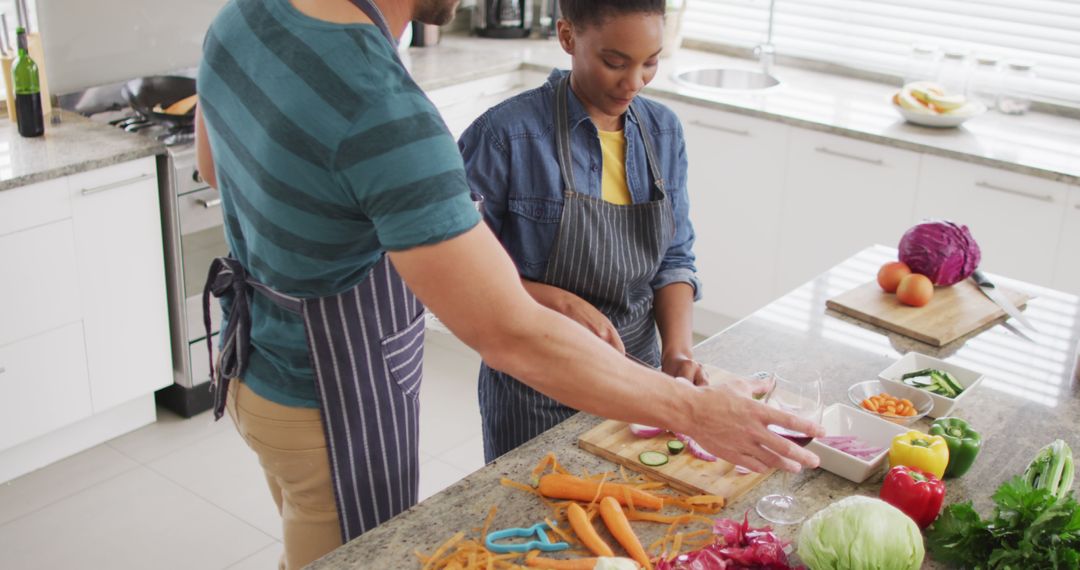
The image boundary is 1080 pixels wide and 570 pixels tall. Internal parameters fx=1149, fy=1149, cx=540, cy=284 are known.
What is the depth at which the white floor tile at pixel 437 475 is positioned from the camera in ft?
11.5

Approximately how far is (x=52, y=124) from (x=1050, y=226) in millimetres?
3195

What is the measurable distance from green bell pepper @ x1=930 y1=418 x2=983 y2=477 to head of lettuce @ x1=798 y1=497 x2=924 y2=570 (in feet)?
1.10

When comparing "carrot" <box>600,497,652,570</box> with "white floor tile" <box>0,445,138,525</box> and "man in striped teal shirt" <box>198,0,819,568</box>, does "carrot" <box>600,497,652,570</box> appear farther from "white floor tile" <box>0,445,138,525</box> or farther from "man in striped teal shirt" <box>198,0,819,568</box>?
"white floor tile" <box>0,445,138,525</box>

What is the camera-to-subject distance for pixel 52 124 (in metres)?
3.65

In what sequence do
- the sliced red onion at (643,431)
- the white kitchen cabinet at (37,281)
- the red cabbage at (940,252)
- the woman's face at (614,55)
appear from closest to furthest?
1. the sliced red onion at (643,431)
2. the woman's face at (614,55)
3. the red cabbage at (940,252)
4. the white kitchen cabinet at (37,281)

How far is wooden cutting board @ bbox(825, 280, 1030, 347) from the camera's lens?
2.41 metres

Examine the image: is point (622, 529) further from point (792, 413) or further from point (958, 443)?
point (958, 443)

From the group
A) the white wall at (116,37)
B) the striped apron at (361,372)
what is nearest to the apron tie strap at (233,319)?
the striped apron at (361,372)

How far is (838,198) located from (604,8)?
227cm

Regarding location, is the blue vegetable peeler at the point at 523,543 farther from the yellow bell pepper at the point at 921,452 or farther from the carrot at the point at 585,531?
the yellow bell pepper at the point at 921,452

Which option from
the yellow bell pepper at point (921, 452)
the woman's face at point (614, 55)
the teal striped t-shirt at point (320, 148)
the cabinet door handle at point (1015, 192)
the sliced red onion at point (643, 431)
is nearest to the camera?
the teal striped t-shirt at point (320, 148)

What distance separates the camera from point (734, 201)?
4.34 metres

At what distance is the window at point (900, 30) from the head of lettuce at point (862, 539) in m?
3.11

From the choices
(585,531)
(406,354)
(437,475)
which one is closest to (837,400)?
(585,531)
